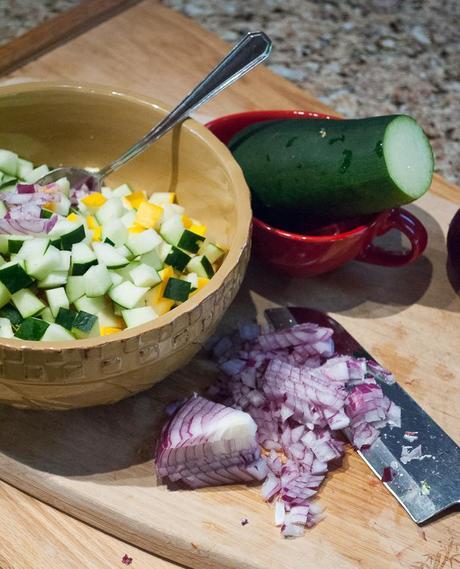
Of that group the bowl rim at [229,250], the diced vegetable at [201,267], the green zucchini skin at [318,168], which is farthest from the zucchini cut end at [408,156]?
the diced vegetable at [201,267]

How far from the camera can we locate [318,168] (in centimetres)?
162

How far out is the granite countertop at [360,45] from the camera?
244 cm

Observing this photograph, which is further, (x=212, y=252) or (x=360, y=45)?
(x=360, y=45)

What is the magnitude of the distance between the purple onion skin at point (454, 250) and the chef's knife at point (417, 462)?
0.36 m

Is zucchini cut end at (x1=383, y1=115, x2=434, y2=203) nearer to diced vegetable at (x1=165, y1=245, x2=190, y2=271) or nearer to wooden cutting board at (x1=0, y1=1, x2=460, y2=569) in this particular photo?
wooden cutting board at (x1=0, y1=1, x2=460, y2=569)

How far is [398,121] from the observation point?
1.54 metres

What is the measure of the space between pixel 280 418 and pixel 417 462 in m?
0.25

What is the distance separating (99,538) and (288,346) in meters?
0.50

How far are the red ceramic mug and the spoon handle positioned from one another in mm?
261

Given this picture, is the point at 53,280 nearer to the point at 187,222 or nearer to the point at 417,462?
the point at 187,222

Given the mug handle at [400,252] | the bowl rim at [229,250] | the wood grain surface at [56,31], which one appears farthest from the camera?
the wood grain surface at [56,31]

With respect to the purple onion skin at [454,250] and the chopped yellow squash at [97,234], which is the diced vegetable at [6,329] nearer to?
the chopped yellow squash at [97,234]

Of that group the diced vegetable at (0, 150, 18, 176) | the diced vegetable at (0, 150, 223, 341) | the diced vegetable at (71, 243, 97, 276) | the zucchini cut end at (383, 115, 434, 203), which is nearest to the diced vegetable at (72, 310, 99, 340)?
the diced vegetable at (0, 150, 223, 341)

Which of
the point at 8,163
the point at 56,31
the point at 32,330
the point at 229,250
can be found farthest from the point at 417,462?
the point at 56,31
